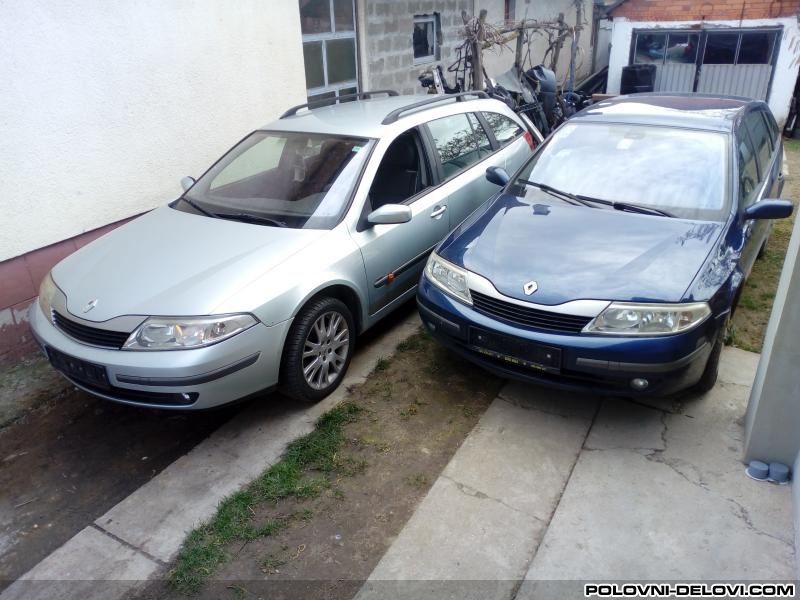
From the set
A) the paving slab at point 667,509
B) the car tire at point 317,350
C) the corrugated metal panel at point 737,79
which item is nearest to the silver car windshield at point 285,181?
the car tire at point 317,350

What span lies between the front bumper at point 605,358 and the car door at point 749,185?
1.01 m

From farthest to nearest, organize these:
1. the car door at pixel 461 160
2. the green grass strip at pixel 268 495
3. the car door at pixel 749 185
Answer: the car door at pixel 461 160, the car door at pixel 749 185, the green grass strip at pixel 268 495

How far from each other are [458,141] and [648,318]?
2.51 meters

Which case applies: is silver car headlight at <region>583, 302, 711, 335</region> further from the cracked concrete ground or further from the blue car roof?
the blue car roof

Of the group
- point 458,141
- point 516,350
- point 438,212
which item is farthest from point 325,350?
point 458,141

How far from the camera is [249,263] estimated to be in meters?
3.62

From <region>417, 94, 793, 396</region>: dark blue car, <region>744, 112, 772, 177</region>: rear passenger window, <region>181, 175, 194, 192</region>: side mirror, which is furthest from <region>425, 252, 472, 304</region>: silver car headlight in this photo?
<region>744, 112, 772, 177</region>: rear passenger window

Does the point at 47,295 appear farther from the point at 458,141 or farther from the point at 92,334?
the point at 458,141

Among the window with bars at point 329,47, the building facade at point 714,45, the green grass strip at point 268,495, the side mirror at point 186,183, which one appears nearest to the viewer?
the green grass strip at point 268,495

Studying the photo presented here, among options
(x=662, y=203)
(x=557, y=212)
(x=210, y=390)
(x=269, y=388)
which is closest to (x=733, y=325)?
(x=662, y=203)

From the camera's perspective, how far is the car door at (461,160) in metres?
4.93

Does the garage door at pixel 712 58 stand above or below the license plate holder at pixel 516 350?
above

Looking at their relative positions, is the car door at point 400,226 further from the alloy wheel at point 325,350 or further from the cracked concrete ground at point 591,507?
the cracked concrete ground at point 591,507

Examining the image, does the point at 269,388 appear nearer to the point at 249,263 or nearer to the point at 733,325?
the point at 249,263
